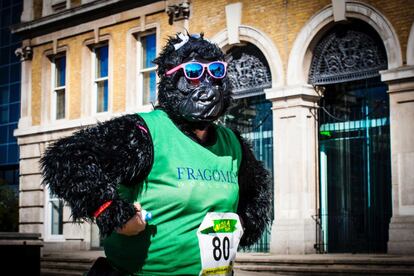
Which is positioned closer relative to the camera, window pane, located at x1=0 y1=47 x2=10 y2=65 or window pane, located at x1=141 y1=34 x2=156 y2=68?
window pane, located at x1=141 y1=34 x2=156 y2=68

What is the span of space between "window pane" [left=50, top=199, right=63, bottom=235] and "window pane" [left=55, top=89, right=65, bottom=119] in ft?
7.82

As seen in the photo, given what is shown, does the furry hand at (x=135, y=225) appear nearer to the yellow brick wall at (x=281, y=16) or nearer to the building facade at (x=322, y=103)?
the building facade at (x=322, y=103)

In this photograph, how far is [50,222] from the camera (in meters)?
22.4

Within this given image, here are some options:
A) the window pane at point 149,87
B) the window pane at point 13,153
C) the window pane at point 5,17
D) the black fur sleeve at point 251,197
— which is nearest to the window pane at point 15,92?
the window pane at point 13,153

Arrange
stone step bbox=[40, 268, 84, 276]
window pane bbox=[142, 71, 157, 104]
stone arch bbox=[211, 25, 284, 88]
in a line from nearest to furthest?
stone step bbox=[40, 268, 84, 276], stone arch bbox=[211, 25, 284, 88], window pane bbox=[142, 71, 157, 104]

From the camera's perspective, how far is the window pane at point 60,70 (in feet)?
74.8

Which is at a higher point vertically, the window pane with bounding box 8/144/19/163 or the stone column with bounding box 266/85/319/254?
the window pane with bounding box 8/144/19/163

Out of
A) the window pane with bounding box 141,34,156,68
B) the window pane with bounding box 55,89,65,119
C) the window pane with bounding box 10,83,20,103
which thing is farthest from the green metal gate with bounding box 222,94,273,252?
the window pane with bounding box 10,83,20,103

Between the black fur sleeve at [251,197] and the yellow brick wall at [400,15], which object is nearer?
the black fur sleeve at [251,197]

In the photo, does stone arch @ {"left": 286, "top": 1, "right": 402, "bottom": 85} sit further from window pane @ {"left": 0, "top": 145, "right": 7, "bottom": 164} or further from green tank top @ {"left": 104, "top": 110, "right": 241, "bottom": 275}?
window pane @ {"left": 0, "top": 145, "right": 7, "bottom": 164}

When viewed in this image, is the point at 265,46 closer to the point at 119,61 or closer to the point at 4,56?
the point at 119,61

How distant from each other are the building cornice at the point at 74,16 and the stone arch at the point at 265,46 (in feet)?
Answer: 10.0

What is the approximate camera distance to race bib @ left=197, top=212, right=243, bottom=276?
3.25 m

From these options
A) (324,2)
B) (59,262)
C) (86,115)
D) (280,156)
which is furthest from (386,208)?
(86,115)
